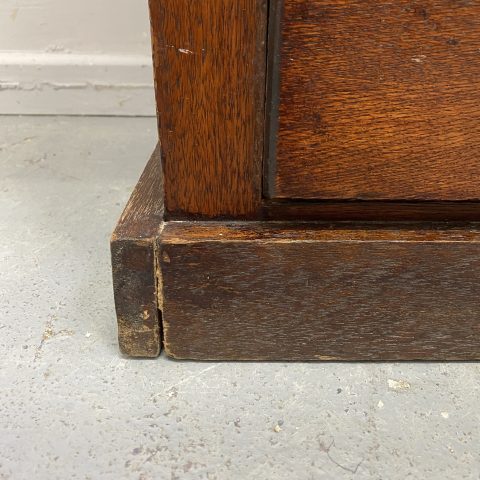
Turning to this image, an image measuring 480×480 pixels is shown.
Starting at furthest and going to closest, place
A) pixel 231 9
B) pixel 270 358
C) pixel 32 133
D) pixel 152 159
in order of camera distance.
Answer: pixel 32 133 → pixel 152 159 → pixel 270 358 → pixel 231 9

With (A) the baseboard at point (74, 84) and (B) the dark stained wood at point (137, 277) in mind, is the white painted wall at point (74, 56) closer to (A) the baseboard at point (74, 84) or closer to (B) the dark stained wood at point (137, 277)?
(A) the baseboard at point (74, 84)

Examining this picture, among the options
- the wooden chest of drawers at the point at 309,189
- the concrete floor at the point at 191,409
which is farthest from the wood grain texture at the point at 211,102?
the concrete floor at the point at 191,409

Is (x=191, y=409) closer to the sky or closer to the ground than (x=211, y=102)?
closer to the ground

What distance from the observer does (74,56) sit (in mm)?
1170

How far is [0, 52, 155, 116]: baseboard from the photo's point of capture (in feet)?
3.81

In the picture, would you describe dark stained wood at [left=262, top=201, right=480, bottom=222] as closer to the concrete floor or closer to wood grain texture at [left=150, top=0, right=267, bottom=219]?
wood grain texture at [left=150, top=0, right=267, bottom=219]

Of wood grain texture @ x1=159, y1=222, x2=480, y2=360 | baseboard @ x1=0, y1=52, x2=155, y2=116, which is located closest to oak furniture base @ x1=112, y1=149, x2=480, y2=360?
wood grain texture @ x1=159, y1=222, x2=480, y2=360

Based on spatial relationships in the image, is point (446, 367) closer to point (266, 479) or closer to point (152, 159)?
point (266, 479)

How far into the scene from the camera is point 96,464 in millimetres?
454

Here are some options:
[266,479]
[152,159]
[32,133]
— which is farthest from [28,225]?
[266,479]

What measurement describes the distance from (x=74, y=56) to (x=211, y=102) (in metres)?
0.80

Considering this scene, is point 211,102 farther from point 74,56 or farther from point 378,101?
point 74,56

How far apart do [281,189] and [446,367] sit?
24 cm

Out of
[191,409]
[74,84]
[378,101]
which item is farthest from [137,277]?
[74,84]
